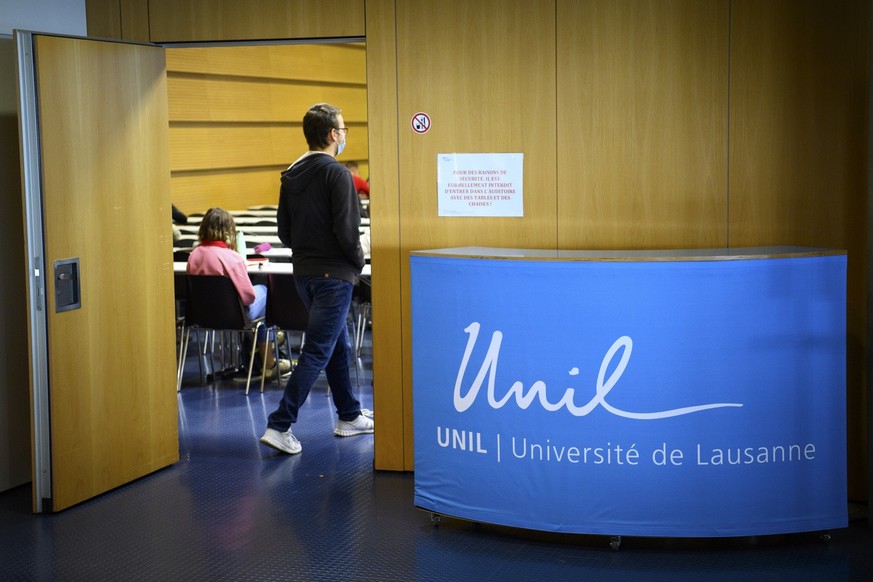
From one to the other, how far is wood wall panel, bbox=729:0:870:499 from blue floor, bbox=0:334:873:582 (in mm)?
956

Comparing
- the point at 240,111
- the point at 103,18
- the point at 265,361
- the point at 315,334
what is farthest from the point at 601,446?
the point at 240,111

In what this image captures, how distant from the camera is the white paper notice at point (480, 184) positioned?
15.3 ft

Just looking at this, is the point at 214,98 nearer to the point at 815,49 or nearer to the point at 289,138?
the point at 289,138

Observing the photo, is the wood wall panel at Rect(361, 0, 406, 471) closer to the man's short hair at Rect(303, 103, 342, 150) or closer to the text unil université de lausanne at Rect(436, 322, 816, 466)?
the man's short hair at Rect(303, 103, 342, 150)

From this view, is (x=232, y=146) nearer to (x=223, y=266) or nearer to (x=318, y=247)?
(x=223, y=266)

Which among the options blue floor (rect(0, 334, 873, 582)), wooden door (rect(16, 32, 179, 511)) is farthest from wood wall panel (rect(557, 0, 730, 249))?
wooden door (rect(16, 32, 179, 511))

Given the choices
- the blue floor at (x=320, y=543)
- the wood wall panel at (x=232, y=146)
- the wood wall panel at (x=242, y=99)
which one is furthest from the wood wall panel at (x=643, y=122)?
the wood wall panel at (x=242, y=99)

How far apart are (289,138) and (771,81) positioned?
848 centimetres

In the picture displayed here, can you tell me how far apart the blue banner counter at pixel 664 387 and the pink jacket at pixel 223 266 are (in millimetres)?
2833

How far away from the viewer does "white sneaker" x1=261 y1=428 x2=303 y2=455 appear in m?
5.18

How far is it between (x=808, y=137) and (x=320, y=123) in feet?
7.40

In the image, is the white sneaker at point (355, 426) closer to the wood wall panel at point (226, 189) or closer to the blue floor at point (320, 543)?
the blue floor at point (320, 543)

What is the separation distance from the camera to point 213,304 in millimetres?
6504

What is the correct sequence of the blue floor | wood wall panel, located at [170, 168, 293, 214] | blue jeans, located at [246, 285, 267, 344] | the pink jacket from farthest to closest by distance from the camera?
wood wall panel, located at [170, 168, 293, 214] → blue jeans, located at [246, 285, 267, 344] → the pink jacket → the blue floor
